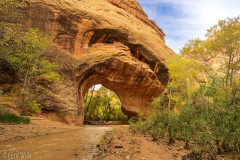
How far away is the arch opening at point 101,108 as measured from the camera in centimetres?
4394

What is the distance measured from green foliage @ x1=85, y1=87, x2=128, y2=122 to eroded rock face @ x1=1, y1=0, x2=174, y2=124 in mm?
9602

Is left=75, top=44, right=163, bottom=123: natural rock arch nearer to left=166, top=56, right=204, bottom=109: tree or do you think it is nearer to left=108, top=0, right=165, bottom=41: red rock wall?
left=166, top=56, right=204, bottom=109: tree

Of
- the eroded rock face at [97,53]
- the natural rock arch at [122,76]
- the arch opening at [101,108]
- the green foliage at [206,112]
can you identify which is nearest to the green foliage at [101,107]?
the arch opening at [101,108]

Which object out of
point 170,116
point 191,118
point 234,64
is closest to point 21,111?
point 170,116

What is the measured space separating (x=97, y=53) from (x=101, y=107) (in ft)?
73.0

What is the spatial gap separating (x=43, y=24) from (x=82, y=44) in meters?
4.99

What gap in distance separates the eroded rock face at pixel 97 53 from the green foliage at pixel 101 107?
9602 mm

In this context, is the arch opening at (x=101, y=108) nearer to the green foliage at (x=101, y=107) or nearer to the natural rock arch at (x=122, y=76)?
the green foliage at (x=101, y=107)

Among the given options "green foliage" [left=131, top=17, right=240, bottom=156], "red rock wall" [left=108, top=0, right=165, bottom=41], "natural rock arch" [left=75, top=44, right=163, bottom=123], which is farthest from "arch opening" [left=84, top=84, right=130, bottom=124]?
"green foliage" [left=131, top=17, right=240, bottom=156]

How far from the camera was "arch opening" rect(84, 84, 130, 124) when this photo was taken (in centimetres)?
4394

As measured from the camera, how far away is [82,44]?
2744 centimetres

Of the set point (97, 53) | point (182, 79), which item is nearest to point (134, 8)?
point (97, 53)

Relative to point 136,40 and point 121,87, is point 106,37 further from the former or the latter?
point 121,87

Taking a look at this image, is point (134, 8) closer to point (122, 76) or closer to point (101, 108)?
point (122, 76)
